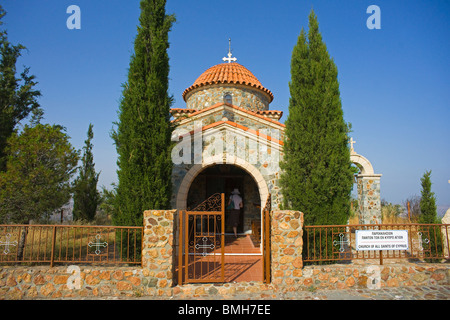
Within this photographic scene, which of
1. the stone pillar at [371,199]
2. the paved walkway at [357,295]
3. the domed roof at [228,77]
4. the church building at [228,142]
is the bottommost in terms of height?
the paved walkway at [357,295]

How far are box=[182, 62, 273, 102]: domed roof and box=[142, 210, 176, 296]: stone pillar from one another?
8.46 metres

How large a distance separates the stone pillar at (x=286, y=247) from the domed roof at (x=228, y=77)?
8199 mm

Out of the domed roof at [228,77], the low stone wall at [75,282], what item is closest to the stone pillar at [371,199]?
the domed roof at [228,77]

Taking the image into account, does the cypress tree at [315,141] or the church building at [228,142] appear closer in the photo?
the cypress tree at [315,141]

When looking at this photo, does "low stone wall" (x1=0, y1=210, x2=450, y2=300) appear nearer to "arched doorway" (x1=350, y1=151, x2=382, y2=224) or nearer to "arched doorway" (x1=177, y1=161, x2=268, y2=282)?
"arched doorway" (x1=177, y1=161, x2=268, y2=282)

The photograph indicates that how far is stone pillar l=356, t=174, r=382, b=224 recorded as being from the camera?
37.6 feet

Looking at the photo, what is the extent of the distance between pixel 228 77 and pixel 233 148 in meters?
5.78

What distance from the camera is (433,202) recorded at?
26.6 ft

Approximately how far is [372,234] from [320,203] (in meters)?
1.29

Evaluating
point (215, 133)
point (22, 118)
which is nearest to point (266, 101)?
point (215, 133)

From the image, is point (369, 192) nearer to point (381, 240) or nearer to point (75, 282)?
point (381, 240)

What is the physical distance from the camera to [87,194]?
12.7 metres

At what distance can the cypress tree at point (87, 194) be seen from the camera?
12.5 meters

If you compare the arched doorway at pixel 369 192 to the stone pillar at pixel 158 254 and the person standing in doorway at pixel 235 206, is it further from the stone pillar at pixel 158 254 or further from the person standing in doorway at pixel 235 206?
the stone pillar at pixel 158 254
